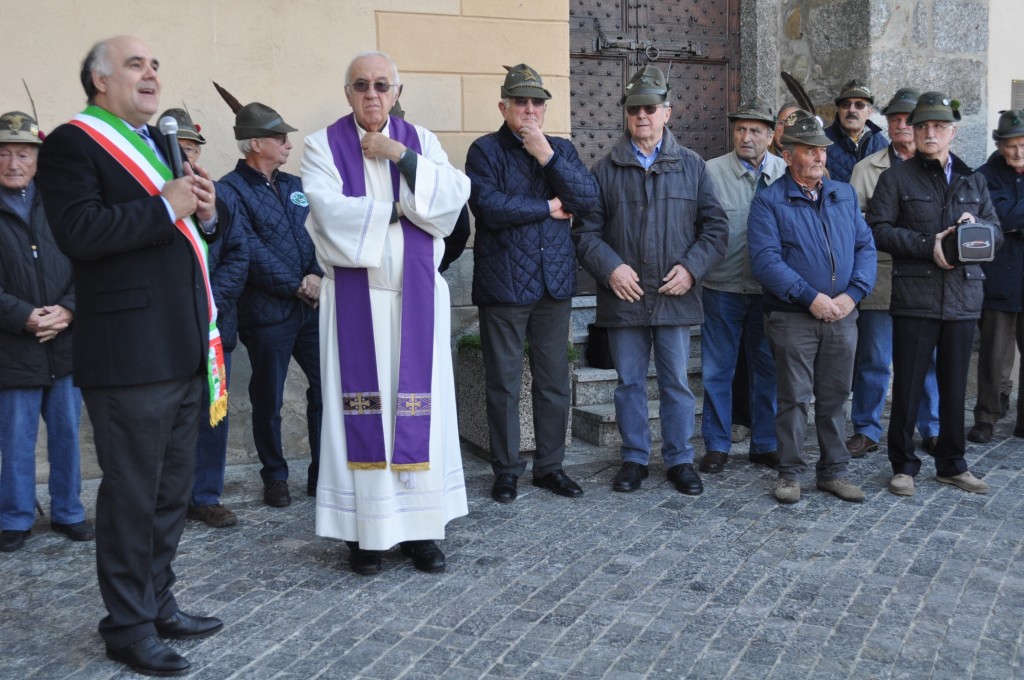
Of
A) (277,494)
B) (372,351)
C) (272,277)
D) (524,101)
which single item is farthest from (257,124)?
(277,494)

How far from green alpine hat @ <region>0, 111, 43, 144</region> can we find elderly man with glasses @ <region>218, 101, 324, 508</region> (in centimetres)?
87

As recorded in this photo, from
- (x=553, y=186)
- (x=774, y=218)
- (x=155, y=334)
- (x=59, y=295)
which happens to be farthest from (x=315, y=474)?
(x=774, y=218)

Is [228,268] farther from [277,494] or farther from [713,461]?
[713,461]

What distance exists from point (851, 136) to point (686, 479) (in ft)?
8.68

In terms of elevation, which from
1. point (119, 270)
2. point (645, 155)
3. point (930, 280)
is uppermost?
point (645, 155)

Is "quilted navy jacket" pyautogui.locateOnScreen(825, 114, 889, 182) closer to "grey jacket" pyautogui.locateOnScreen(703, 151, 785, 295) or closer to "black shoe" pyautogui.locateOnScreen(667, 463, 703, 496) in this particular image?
"grey jacket" pyautogui.locateOnScreen(703, 151, 785, 295)

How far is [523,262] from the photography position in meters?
5.38

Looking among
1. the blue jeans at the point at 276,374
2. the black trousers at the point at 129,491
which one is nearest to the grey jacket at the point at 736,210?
the blue jeans at the point at 276,374

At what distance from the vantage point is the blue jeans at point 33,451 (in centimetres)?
486

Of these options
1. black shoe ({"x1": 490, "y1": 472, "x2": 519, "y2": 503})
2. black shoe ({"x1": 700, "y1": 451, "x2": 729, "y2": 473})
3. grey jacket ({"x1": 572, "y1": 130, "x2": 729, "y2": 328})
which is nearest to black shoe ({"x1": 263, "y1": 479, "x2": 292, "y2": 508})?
black shoe ({"x1": 490, "y1": 472, "x2": 519, "y2": 503})

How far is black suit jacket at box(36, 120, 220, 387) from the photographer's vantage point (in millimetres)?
3248

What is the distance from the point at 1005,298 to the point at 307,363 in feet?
13.9

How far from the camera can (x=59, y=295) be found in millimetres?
4934

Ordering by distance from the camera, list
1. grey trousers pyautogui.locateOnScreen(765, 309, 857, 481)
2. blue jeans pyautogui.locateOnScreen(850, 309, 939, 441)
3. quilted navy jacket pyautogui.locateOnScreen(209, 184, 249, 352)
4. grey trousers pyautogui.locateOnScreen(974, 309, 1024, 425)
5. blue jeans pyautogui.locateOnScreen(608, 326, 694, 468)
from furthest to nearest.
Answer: grey trousers pyautogui.locateOnScreen(974, 309, 1024, 425) < blue jeans pyautogui.locateOnScreen(850, 309, 939, 441) < blue jeans pyautogui.locateOnScreen(608, 326, 694, 468) < grey trousers pyautogui.locateOnScreen(765, 309, 857, 481) < quilted navy jacket pyautogui.locateOnScreen(209, 184, 249, 352)
